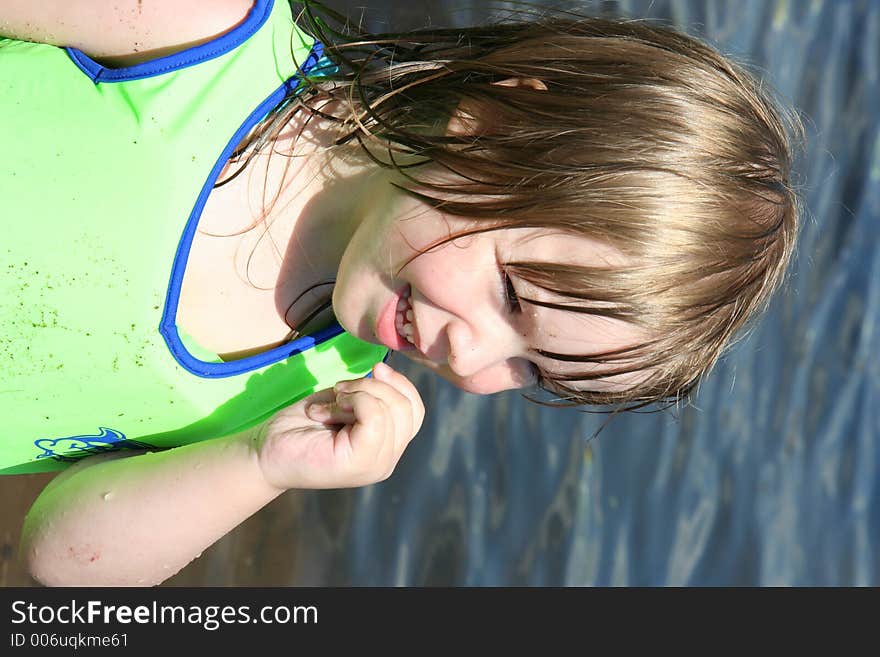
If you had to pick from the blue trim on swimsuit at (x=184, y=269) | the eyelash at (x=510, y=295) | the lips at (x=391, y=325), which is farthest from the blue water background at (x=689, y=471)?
the eyelash at (x=510, y=295)

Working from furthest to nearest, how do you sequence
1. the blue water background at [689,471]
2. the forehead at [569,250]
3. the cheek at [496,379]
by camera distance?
1. the blue water background at [689,471]
2. the cheek at [496,379]
3. the forehead at [569,250]

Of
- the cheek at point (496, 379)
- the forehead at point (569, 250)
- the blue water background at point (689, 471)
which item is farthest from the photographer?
the blue water background at point (689, 471)

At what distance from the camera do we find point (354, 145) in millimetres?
1397

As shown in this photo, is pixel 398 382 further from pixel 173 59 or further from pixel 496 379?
pixel 173 59

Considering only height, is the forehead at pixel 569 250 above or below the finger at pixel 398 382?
above

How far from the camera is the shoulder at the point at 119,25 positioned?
3.98 ft

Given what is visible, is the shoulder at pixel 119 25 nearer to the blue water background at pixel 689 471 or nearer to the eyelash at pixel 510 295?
the eyelash at pixel 510 295

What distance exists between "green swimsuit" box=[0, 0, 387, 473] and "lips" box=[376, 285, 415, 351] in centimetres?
24

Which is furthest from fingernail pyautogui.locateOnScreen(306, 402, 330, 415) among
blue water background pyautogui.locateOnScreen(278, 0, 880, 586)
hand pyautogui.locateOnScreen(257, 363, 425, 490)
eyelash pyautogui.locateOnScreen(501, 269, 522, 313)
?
blue water background pyautogui.locateOnScreen(278, 0, 880, 586)

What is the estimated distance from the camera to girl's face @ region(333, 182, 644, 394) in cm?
121

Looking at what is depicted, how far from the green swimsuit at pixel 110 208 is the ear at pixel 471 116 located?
0.23 m

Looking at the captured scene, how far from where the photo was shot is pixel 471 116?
52.3 inches
